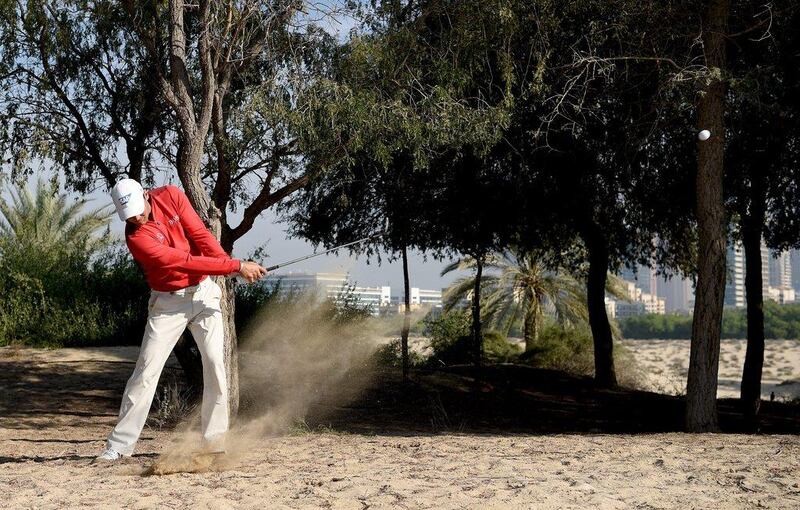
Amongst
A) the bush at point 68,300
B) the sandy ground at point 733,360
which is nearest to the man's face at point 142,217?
the bush at point 68,300

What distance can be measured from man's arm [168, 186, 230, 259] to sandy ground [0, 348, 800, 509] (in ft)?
5.14

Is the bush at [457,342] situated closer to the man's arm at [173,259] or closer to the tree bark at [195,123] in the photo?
the tree bark at [195,123]

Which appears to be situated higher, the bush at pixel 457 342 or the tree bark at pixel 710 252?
the tree bark at pixel 710 252

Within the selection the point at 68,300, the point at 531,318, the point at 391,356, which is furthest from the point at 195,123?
the point at 531,318

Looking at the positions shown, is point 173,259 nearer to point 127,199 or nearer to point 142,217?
point 142,217

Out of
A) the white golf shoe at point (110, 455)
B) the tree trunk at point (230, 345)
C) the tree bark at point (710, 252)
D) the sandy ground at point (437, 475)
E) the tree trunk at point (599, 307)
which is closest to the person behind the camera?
the sandy ground at point (437, 475)

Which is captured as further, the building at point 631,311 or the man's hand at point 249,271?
the building at point 631,311

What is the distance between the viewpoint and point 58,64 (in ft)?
42.4

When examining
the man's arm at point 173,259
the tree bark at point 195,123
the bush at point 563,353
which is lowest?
the bush at point 563,353

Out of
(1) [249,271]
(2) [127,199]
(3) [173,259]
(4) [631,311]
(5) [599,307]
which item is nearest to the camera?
(2) [127,199]

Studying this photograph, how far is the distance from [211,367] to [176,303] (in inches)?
20.9

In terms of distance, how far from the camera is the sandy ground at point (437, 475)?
5.69 meters

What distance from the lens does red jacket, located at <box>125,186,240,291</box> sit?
6.76 m

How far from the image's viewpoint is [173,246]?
276 inches
